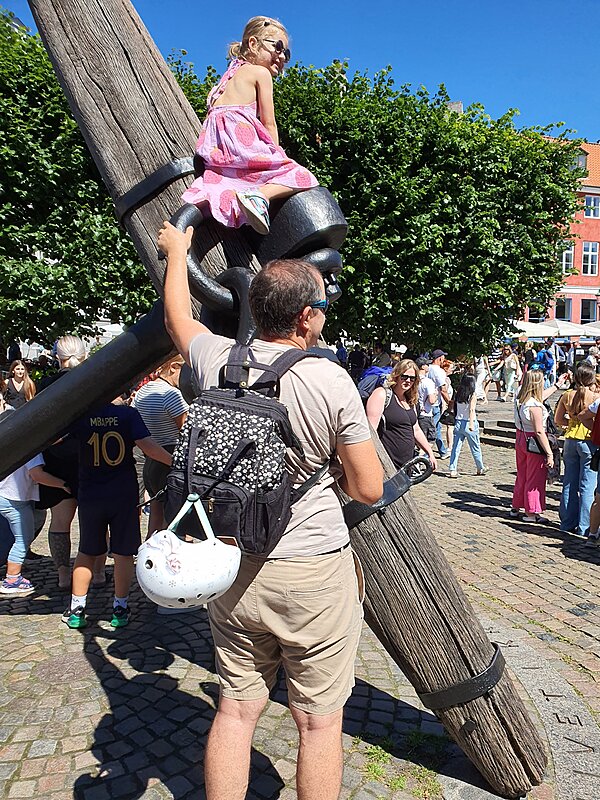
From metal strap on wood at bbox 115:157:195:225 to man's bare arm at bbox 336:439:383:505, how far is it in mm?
957

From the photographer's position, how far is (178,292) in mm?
1797

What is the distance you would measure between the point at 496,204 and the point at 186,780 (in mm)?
14511

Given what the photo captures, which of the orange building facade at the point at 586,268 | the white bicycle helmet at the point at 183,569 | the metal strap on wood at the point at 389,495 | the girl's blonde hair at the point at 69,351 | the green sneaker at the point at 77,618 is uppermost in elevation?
the orange building facade at the point at 586,268

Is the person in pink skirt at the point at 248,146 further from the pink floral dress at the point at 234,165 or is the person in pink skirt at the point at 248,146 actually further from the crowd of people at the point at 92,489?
the crowd of people at the point at 92,489

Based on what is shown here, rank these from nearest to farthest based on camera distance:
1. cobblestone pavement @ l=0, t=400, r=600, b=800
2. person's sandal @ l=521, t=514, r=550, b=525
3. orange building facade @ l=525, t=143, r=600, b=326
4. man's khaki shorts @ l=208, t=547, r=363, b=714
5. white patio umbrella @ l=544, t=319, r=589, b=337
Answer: man's khaki shorts @ l=208, t=547, r=363, b=714 < cobblestone pavement @ l=0, t=400, r=600, b=800 < person's sandal @ l=521, t=514, r=550, b=525 < white patio umbrella @ l=544, t=319, r=589, b=337 < orange building facade @ l=525, t=143, r=600, b=326

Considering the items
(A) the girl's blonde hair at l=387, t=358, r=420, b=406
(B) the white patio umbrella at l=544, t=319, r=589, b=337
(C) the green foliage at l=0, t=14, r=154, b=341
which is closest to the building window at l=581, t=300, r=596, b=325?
(B) the white patio umbrella at l=544, t=319, r=589, b=337

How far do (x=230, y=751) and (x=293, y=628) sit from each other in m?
0.39

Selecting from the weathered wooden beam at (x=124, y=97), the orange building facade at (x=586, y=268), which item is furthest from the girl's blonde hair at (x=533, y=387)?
the orange building facade at (x=586, y=268)

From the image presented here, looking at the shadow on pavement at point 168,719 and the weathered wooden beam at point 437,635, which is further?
the shadow on pavement at point 168,719

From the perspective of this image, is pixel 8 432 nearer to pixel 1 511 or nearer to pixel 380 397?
pixel 1 511

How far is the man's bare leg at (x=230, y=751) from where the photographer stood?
1814mm

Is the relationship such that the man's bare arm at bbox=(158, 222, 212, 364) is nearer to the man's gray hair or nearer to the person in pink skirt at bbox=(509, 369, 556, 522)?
the man's gray hair

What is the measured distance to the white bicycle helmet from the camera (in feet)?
4.73

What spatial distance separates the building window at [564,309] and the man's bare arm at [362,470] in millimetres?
41931
